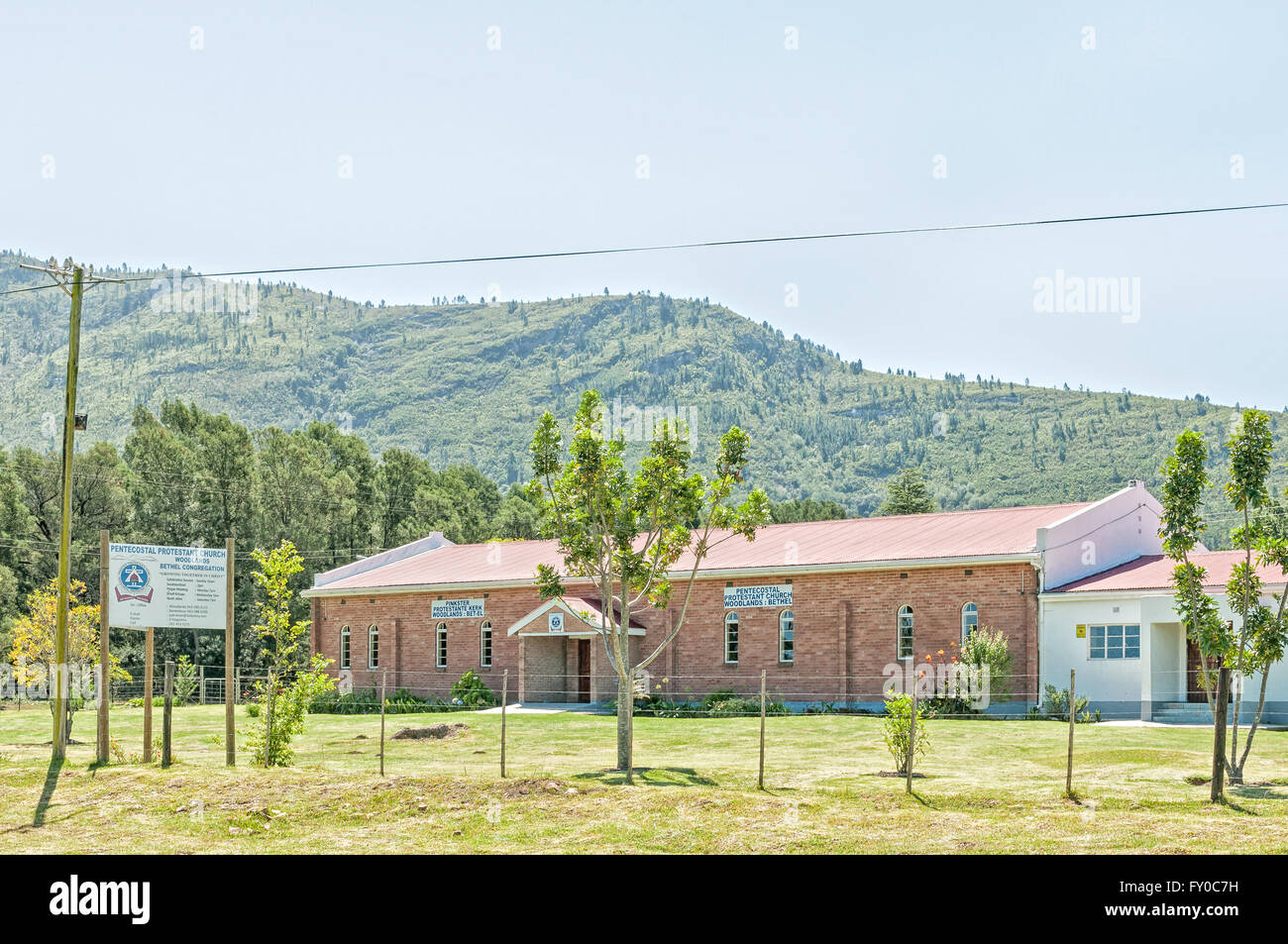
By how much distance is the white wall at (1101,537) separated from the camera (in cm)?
3569

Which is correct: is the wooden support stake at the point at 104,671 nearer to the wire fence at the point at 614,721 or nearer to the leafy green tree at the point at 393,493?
the wire fence at the point at 614,721

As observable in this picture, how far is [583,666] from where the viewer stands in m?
43.7

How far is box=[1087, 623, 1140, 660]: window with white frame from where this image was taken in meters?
33.9

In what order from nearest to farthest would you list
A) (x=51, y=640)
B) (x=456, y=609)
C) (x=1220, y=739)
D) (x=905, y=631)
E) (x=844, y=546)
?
(x=1220, y=739)
(x=905, y=631)
(x=844, y=546)
(x=51, y=640)
(x=456, y=609)

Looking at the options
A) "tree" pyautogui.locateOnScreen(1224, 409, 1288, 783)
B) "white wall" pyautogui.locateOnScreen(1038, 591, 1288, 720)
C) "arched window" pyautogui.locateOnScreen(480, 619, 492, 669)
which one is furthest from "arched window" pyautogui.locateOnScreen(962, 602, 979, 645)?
"arched window" pyautogui.locateOnScreen(480, 619, 492, 669)

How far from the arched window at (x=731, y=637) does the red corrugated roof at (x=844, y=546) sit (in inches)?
63.1

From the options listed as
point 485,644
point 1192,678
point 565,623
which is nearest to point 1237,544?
point 1192,678

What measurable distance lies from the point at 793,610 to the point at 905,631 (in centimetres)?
364

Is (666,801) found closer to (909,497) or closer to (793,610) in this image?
(793,610)

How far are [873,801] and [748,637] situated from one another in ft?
74.2

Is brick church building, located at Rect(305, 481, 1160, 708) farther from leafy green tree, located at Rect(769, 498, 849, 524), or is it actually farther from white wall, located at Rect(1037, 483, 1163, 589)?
leafy green tree, located at Rect(769, 498, 849, 524)

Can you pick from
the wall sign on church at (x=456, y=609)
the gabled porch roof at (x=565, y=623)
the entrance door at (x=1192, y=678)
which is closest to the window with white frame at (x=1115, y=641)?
the entrance door at (x=1192, y=678)
